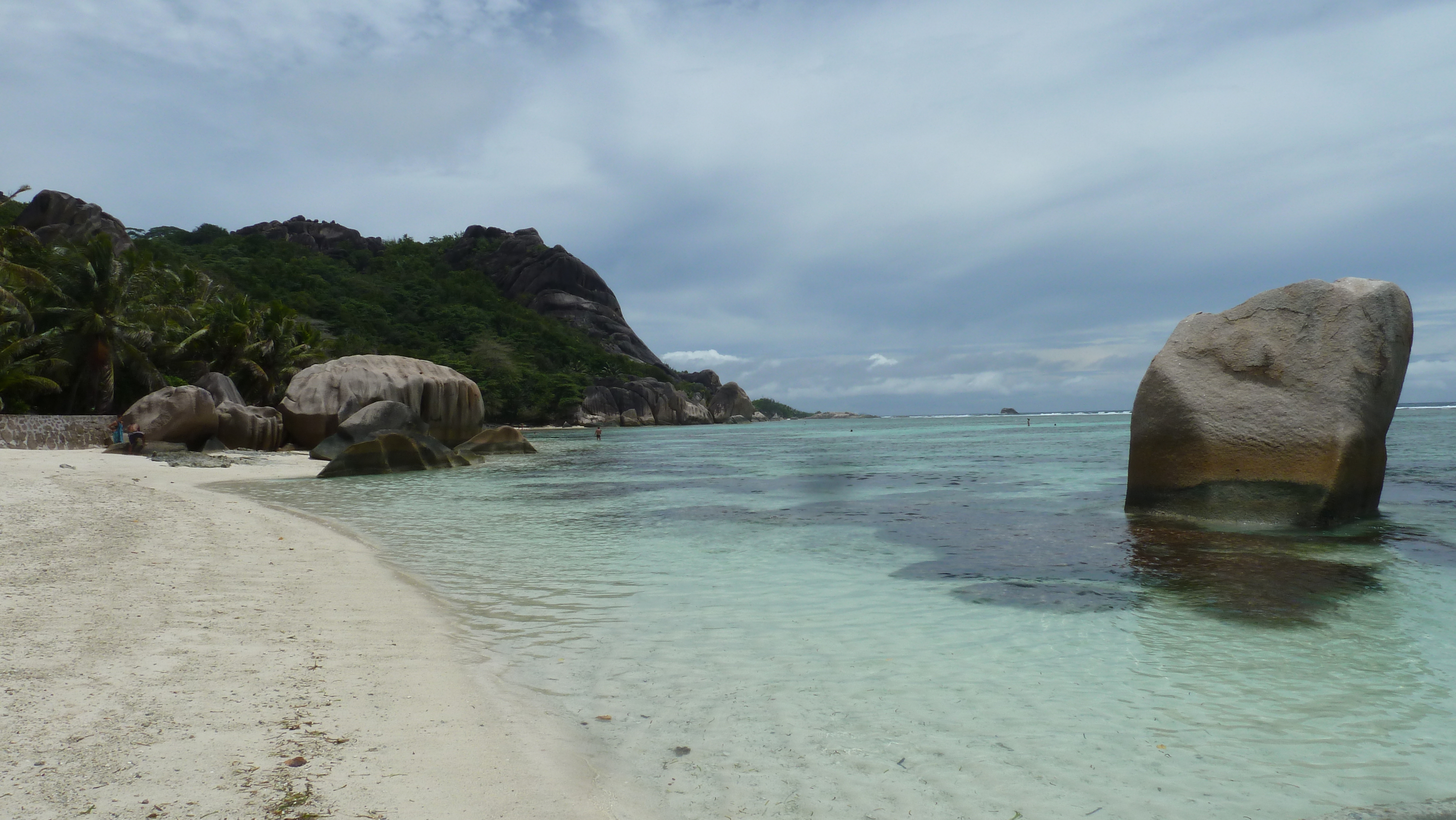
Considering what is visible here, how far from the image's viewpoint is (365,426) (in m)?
22.2

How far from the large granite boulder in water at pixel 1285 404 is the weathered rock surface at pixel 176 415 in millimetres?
25776

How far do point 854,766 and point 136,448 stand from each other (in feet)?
80.5

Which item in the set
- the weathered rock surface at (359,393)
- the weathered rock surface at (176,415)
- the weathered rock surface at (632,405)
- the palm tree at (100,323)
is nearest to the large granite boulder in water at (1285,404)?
the weathered rock surface at (359,393)

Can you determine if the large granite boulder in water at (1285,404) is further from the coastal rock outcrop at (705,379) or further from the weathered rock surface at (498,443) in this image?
the coastal rock outcrop at (705,379)

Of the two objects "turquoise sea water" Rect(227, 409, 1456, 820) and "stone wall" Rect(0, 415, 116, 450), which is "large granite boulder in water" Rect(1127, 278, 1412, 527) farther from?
"stone wall" Rect(0, 415, 116, 450)

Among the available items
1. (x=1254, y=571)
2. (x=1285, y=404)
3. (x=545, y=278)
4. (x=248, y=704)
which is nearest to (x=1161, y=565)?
(x=1254, y=571)

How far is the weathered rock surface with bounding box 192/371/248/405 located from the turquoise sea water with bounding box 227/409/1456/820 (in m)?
19.7

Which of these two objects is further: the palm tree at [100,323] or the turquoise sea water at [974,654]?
the palm tree at [100,323]

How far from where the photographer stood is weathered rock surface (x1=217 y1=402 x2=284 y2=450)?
24.7 meters

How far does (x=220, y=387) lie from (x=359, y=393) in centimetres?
649

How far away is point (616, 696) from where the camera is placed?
3945 mm

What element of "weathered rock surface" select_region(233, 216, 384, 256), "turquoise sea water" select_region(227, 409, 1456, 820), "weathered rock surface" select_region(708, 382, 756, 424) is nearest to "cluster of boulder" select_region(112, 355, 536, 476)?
"turquoise sea water" select_region(227, 409, 1456, 820)

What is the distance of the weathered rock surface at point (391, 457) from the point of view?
17.7m

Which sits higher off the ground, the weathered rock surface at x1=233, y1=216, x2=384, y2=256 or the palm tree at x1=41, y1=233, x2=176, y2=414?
the weathered rock surface at x1=233, y1=216, x2=384, y2=256
